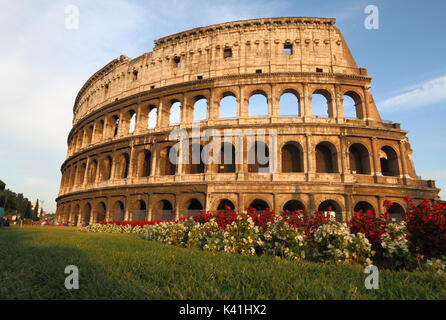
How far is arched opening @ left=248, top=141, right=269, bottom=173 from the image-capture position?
61.9ft

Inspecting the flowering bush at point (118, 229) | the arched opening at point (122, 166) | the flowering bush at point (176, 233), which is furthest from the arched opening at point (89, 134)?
the flowering bush at point (176, 233)

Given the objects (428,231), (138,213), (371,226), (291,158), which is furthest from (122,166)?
(428,231)

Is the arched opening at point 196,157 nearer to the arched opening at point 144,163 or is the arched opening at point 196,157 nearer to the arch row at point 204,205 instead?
the arch row at point 204,205

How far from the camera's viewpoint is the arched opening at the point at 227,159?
19.7m

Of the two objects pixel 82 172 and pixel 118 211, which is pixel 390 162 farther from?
pixel 82 172

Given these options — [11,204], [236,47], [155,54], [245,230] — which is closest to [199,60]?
[236,47]

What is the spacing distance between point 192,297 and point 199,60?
23180 mm

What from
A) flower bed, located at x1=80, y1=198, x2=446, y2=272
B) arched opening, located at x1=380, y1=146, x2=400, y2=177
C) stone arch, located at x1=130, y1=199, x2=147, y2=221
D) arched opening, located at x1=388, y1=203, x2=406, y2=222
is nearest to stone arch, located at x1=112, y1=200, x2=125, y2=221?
stone arch, located at x1=130, y1=199, x2=147, y2=221

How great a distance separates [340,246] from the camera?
5617 mm

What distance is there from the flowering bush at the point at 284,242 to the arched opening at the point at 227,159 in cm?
1310

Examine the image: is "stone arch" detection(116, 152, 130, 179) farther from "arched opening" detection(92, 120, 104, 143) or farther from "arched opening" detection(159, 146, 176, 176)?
"arched opening" detection(92, 120, 104, 143)

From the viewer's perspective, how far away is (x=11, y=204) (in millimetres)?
58125
